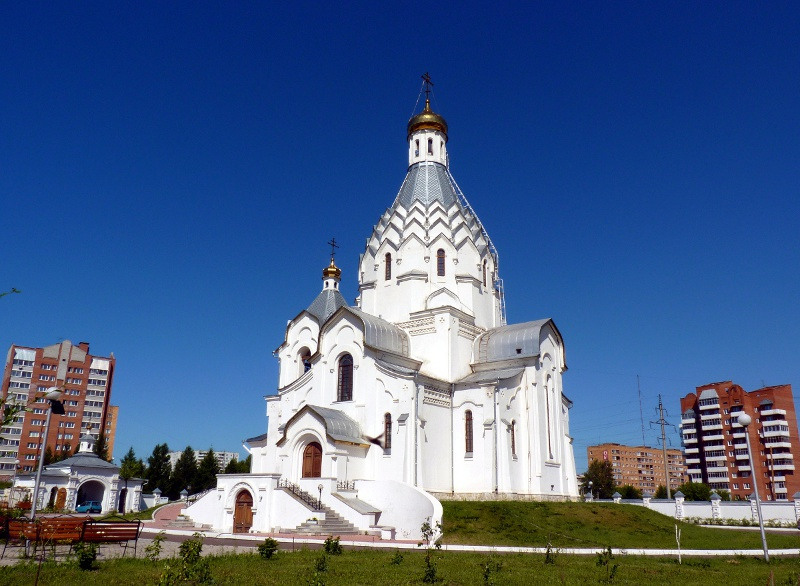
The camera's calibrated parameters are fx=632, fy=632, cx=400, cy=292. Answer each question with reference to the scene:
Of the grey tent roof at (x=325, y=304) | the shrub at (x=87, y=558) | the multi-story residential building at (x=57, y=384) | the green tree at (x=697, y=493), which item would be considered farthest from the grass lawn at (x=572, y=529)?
the multi-story residential building at (x=57, y=384)

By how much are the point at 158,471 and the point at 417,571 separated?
38.1 metres

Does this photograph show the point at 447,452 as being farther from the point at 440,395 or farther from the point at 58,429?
the point at 58,429

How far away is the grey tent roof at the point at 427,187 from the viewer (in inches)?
1257

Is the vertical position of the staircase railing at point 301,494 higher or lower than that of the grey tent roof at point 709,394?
lower

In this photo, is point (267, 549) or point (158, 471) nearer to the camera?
point (267, 549)

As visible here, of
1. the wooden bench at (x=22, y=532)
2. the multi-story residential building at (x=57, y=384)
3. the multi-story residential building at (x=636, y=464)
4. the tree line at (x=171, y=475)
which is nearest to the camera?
the wooden bench at (x=22, y=532)

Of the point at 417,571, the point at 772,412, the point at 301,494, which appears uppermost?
the point at 772,412

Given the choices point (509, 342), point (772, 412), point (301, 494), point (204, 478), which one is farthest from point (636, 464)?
point (301, 494)

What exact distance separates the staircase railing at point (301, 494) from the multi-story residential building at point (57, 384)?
43337 mm

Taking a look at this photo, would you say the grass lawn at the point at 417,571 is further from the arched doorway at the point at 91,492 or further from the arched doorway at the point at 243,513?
the arched doorway at the point at 91,492

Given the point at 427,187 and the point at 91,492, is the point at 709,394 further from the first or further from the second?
the point at 91,492

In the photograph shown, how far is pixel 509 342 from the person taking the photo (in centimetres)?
2816

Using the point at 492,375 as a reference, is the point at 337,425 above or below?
below

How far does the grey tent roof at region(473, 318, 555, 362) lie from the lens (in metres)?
27.4
